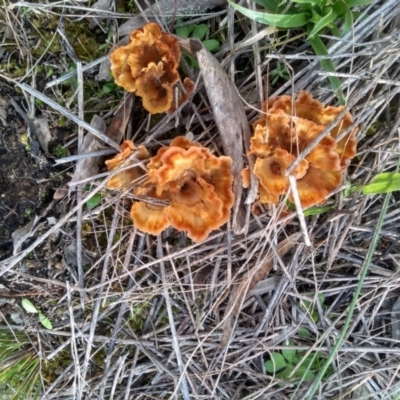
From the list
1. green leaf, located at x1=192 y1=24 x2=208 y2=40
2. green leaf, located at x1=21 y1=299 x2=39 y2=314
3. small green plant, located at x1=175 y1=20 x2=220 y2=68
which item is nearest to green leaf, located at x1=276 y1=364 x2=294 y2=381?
green leaf, located at x1=21 y1=299 x2=39 y2=314

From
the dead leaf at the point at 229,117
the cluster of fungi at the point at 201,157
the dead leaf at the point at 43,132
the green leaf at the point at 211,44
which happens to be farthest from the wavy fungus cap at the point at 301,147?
the dead leaf at the point at 43,132

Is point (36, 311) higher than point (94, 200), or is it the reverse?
point (94, 200)

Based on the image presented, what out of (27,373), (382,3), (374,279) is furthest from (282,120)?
(27,373)

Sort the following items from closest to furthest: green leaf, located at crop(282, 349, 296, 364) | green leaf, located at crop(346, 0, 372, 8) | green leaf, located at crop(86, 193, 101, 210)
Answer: green leaf, located at crop(346, 0, 372, 8) < green leaf, located at crop(86, 193, 101, 210) < green leaf, located at crop(282, 349, 296, 364)

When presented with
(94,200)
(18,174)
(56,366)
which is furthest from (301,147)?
(56,366)

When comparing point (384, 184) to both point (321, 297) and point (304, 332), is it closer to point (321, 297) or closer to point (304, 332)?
point (321, 297)

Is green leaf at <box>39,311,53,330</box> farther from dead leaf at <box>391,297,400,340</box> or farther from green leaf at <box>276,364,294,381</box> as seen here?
dead leaf at <box>391,297,400,340</box>

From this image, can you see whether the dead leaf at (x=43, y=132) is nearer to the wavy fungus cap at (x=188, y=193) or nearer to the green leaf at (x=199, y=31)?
the wavy fungus cap at (x=188, y=193)
